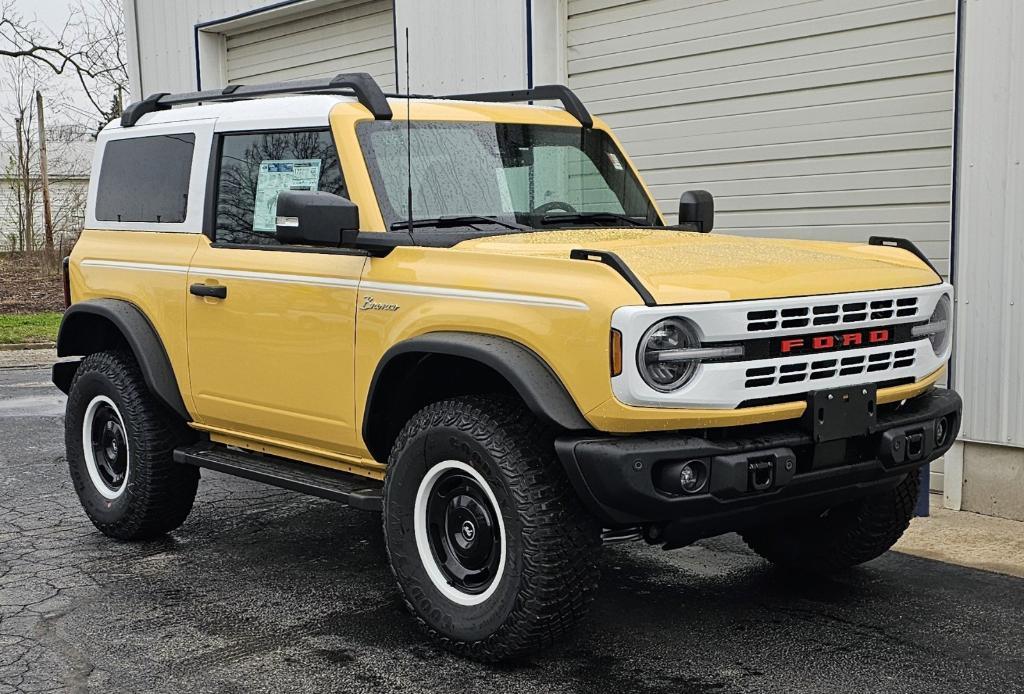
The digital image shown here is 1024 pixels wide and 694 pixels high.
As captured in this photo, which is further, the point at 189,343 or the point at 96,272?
the point at 96,272

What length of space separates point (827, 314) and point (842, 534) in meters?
1.43

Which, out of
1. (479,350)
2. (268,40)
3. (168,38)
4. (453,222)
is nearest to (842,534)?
(479,350)

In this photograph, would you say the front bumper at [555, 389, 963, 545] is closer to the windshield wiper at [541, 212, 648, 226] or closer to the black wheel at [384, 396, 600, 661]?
the black wheel at [384, 396, 600, 661]

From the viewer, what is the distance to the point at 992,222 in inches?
254

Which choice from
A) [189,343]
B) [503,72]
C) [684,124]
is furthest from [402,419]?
[503,72]

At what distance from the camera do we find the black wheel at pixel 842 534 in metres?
5.12

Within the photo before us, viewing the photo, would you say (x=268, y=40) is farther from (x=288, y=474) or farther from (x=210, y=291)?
(x=288, y=474)

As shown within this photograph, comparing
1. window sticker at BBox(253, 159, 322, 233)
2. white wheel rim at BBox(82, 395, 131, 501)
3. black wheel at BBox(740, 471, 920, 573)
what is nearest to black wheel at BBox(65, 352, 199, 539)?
white wheel rim at BBox(82, 395, 131, 501)

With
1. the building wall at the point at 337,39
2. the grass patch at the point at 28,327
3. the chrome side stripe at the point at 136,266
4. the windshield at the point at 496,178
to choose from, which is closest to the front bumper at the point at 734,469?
the windshield at the point at 496,178

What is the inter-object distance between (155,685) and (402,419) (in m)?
1.38

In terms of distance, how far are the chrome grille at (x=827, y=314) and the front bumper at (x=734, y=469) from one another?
35 centimetres

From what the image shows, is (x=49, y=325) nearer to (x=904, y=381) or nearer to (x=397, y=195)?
(x=397, y=195)

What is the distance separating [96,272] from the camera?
247 inches

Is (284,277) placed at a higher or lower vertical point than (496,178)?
lower
